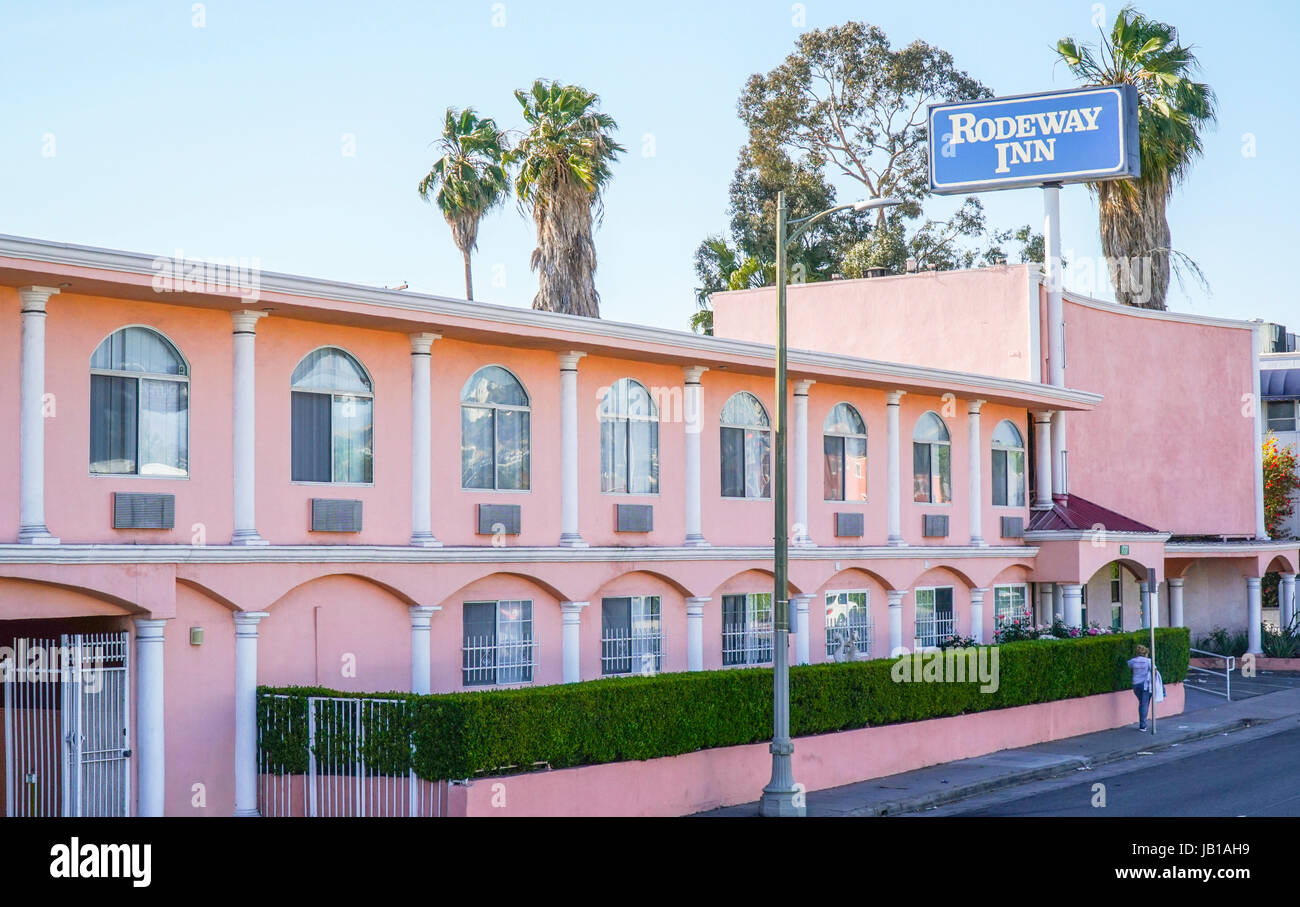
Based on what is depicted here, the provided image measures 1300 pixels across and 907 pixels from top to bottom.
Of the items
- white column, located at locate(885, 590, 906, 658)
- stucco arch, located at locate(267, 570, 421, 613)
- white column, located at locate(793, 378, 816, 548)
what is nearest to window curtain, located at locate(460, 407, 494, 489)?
stucco arch, located at locate(267, 570, 421, 613)

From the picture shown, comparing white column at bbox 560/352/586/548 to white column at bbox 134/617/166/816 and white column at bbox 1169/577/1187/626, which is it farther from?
white column at bbox 1169/577/1187/626

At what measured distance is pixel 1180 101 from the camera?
1734 inches

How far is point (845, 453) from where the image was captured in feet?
91.5

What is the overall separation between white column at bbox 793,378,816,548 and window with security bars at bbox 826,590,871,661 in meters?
1.61

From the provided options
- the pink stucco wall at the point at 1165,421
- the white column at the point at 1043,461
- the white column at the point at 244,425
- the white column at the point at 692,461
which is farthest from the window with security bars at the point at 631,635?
the pink stucco wall at the point at 1165,421

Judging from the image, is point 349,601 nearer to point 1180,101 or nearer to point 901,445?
point 901,445

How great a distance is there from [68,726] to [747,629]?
12.0 metres

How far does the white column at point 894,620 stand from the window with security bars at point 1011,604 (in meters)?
3.92

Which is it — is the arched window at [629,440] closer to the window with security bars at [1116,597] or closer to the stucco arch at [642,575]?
the stucco arch at [642,575]

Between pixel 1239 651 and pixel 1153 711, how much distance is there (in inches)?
558

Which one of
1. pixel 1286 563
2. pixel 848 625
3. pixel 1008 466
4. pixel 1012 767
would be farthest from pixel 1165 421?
pixel 1012 767

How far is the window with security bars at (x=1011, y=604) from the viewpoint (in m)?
32.1

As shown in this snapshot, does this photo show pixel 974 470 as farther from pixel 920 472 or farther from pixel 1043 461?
pixel 1043 461
